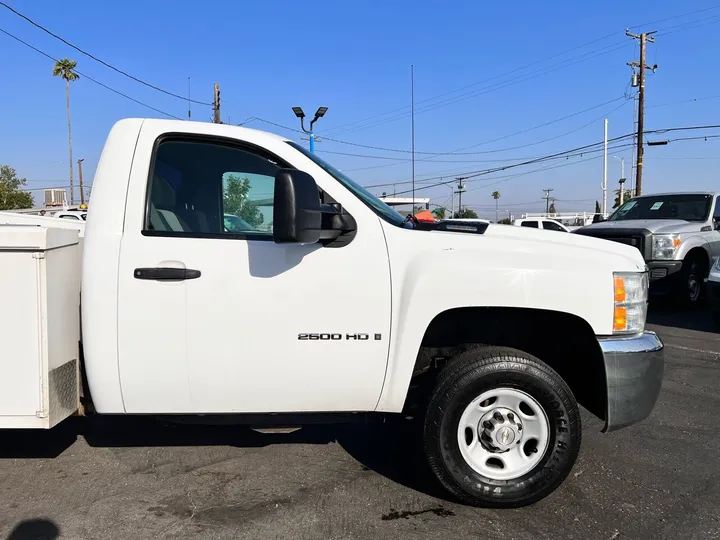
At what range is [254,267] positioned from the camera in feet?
9.44

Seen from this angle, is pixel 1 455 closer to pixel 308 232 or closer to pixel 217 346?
pixel 217 346

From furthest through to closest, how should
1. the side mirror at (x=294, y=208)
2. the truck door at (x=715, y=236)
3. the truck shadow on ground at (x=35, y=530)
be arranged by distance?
1. the truck door at (x=715, y=236)
2. the truck shadow on ground at (x=35, y=530)
3. the side mirror at (x=294, y=208)

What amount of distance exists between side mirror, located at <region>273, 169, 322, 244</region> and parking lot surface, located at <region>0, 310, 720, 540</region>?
1463 mm

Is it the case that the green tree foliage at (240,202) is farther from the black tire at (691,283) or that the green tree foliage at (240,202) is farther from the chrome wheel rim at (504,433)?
the black tire at (691,283)

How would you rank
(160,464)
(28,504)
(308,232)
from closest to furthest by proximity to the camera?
1. (308,232)
2. (28,504)
3. (160,464)

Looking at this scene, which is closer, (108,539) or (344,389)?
(108,539)

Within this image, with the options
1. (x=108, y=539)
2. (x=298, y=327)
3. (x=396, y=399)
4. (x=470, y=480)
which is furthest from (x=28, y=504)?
(x=470, y=480)

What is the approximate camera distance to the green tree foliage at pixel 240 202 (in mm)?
3084

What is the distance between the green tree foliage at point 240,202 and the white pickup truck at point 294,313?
13mm

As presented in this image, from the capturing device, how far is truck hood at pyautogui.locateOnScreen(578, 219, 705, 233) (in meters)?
8.89

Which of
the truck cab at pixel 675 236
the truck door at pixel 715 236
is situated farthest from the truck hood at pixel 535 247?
the truck door at pixel 715 236

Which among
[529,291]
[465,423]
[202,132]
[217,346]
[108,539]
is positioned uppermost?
[202,132]

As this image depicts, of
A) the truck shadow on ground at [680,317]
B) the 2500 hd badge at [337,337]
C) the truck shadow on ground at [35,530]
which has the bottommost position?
the truck shadow on ground at [35,530]

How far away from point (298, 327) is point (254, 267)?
38 centimetres
